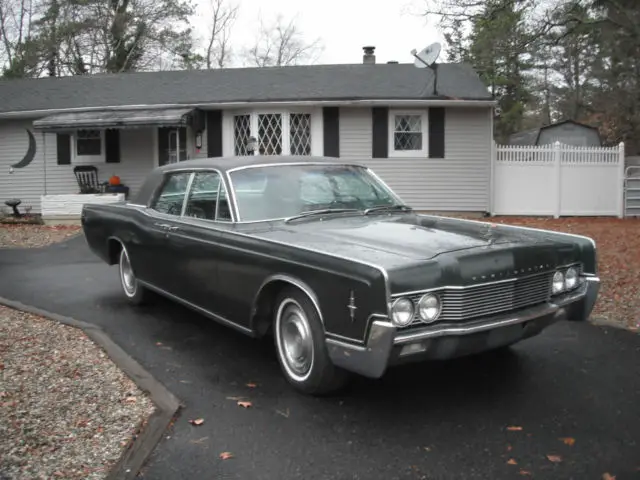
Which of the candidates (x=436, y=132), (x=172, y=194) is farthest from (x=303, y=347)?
(x=436, y=132)

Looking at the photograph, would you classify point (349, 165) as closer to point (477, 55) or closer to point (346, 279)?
point (346, 279)

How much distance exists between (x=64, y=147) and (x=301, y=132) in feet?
21.9

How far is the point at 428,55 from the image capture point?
15.2 m

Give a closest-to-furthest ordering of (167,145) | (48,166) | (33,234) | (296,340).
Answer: (296,340), (33,234), (167,145), (48,166)

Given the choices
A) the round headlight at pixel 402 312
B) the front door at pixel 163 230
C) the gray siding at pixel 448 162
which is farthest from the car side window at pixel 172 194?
the gray siding at pixel 448 162

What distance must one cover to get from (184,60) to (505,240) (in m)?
35.8

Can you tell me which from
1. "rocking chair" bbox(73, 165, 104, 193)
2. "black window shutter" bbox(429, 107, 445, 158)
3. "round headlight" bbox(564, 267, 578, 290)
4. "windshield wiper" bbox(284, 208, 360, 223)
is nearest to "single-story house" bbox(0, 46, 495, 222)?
"black window shutter" bbox(429, 107, 445, 158)

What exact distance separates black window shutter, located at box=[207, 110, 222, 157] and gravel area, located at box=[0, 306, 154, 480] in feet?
36.5

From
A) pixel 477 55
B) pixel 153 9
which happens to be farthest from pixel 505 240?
pixel 153 9

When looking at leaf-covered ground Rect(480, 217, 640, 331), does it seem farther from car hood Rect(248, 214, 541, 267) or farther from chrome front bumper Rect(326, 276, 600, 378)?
chrome front bumper Rect(326, 276, 600, 378)

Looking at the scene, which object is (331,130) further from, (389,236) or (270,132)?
(389,236)

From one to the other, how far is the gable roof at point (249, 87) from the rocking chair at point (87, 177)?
64.7 inches

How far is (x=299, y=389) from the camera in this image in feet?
13.3

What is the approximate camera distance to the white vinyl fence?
15.5 m
